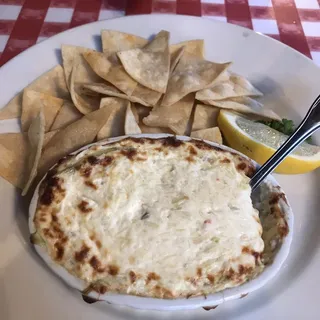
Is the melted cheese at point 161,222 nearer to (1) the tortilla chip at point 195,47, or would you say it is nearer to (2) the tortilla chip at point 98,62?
(2) the tortilla chip at point 98,62

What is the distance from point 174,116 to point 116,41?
0.50 metres

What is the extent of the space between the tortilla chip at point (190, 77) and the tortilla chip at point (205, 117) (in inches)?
3.5

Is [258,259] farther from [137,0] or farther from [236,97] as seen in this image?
[137,0]

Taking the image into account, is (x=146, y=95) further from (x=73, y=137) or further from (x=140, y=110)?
(x=73, y=137)

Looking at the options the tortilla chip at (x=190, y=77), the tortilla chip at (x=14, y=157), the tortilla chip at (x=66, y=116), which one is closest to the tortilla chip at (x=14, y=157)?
the tortilla chip at (x=14, y=157)

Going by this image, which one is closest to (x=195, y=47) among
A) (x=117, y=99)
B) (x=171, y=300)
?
(x=117, y=99)

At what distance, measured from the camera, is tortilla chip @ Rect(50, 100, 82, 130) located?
176cm

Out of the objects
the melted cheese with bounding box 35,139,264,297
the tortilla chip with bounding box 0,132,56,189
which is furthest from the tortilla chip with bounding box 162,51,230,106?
the tortilla chip with bounding box 0,132,56,189

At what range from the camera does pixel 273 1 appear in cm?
258

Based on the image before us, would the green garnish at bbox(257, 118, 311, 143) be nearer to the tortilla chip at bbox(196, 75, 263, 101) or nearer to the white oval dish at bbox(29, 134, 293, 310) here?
the tortilla chip at bbox(196, 75, 263, 101)

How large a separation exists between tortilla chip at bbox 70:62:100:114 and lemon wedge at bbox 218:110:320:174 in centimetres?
52

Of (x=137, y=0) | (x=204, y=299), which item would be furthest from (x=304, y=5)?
(x=204, y=299)

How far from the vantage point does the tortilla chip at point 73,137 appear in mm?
1598

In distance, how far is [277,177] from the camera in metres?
1.73
